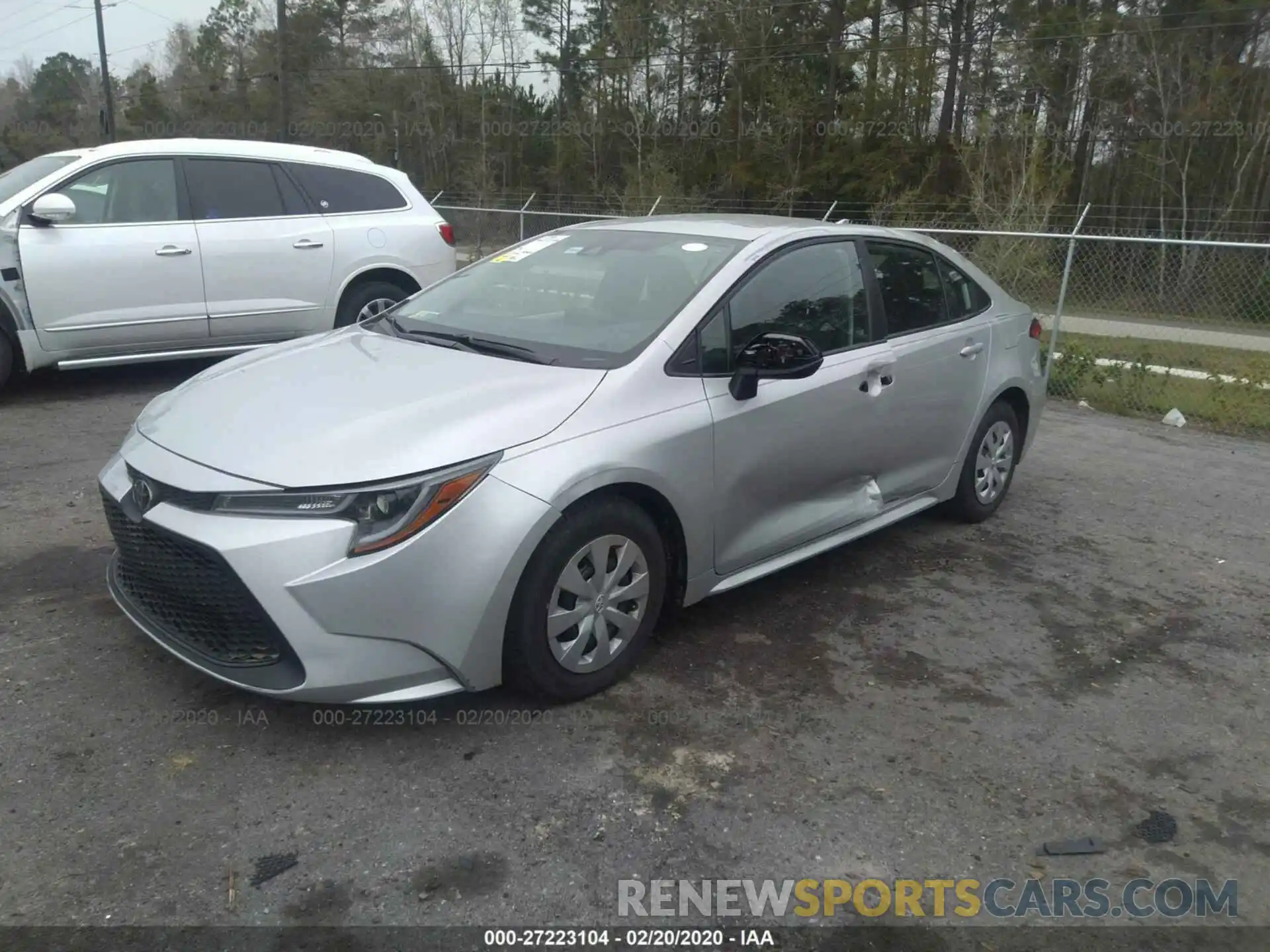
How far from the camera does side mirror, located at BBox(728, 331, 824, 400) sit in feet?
12.3

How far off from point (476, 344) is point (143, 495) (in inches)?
50.9

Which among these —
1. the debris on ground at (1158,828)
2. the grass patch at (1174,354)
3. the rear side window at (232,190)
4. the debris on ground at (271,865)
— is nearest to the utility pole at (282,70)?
the rear side window at (232,190)

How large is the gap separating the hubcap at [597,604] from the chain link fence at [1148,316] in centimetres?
677

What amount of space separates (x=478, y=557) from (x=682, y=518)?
2.92ft

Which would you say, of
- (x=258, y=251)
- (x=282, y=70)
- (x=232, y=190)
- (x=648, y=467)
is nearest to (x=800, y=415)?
(x=648, y=467)

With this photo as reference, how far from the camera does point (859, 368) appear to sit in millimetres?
4359

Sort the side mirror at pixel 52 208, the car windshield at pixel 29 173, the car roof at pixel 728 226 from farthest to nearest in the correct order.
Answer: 1. the car windshield at pixel 29 173
2. the side mirror at pixel 52 208
3. the car roof at pixel 728 226

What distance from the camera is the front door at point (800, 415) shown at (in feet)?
12.5

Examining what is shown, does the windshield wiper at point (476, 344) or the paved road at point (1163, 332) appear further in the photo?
the paved road at point (1163, 332)

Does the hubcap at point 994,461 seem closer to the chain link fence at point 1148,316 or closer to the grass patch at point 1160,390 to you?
the chain link fence at point 1148,316

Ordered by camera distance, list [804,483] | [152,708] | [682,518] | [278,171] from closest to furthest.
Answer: [152,708] < [682,518] < [804,483] < [278,171]

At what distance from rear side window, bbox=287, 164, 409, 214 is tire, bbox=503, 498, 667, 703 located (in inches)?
225

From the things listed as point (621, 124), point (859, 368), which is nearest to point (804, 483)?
point (859, 368)

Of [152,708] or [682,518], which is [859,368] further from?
[152,708]
